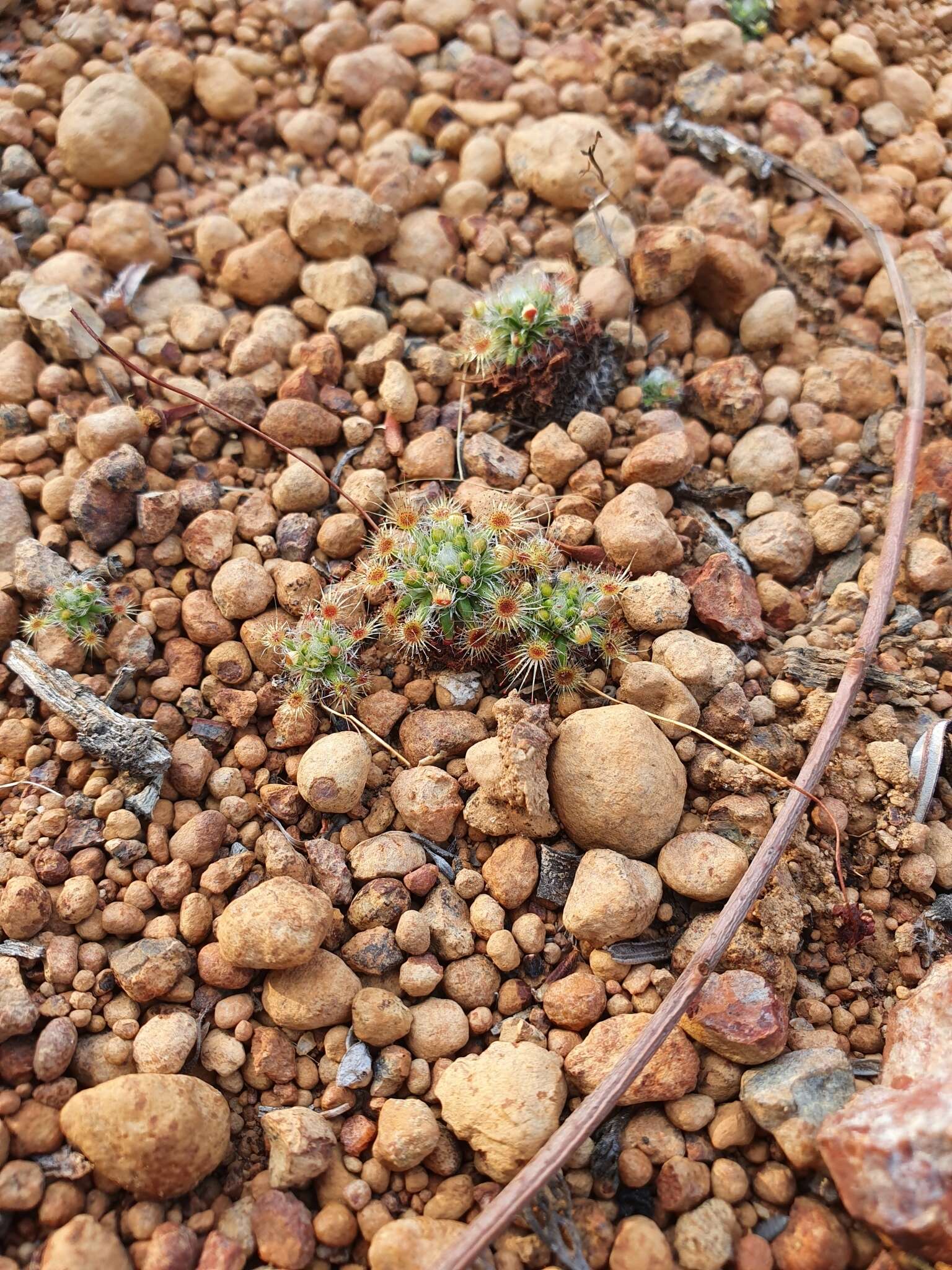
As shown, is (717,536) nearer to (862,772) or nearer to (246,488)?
(862,772)

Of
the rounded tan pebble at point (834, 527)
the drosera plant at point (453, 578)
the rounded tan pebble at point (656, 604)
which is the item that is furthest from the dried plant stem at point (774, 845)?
the drosera plant at point (453, 578)

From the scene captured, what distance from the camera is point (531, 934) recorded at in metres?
3.18

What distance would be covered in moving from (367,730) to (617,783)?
1088 millimetres

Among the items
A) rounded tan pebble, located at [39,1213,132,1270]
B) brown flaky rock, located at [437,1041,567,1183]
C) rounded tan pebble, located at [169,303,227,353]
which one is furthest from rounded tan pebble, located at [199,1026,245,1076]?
rounded tan pebble, located at [169,303,227,353]

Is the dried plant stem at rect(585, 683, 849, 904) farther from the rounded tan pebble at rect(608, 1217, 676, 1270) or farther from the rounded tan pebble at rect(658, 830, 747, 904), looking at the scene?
the rounded tan pebble at rect(608, 1217, 676, 1270)

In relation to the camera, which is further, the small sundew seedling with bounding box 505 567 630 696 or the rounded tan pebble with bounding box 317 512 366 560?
the rounded tan pebble with bounding box 317 512 366 560

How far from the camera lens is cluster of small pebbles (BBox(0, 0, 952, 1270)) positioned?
2.74 meters

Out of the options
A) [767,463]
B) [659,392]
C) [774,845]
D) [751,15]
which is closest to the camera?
[774,845]

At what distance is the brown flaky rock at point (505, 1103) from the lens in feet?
8.80

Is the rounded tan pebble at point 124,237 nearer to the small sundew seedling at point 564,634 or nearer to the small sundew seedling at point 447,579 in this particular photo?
the small sundew seedling at point 447,579

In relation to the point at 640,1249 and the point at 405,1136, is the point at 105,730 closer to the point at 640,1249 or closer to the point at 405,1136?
the point at 405,1136

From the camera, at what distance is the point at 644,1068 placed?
277 centimetres

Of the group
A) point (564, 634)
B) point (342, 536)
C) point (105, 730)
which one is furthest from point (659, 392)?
point (105, 730)

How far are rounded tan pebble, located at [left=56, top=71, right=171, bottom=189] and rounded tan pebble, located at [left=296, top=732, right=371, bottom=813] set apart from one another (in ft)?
12.8
